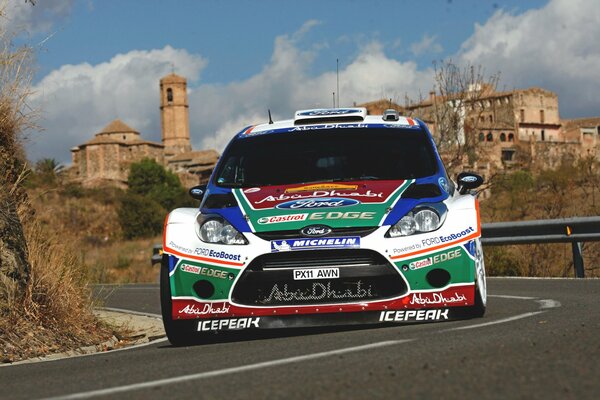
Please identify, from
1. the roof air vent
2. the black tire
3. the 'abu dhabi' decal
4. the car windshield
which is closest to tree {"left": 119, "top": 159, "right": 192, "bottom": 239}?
the roof air vent

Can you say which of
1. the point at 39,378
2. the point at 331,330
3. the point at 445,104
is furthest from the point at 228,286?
the point at 445,104

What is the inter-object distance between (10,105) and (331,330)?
13.0 ft

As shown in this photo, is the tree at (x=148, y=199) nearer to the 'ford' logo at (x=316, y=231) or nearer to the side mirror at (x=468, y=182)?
the side mirror at (x=468, y=182)

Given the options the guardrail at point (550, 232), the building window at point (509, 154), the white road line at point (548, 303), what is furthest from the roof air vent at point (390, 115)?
the building window at point (509, 154)

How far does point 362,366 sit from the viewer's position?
5.75 m

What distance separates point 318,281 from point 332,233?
354 mm

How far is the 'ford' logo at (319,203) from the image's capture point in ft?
27.2

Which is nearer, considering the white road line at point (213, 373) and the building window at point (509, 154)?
the white road line at point (213, 373)

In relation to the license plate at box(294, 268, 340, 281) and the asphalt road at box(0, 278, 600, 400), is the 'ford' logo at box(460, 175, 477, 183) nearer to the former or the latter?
the asphalt road at box(0, 278, 600, 400)

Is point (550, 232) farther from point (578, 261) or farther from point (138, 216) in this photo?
point (138, 216)

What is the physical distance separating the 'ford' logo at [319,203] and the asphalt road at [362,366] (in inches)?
36.7

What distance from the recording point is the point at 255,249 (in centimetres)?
798

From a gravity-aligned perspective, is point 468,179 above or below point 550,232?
above

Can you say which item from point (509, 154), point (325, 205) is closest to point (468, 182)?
point (325, 205)
